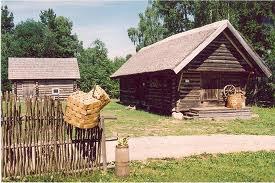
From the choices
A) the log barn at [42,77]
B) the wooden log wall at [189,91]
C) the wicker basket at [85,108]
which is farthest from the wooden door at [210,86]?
the log barn at [42,77]

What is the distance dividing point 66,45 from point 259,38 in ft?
133

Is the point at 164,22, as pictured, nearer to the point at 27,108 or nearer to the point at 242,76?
the point at 242,76

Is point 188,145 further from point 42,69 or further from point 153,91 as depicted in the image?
point 42,69

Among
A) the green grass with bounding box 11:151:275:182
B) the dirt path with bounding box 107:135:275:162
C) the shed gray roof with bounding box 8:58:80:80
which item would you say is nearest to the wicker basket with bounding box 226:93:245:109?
the dirt path with bounding box 107:135:275:162

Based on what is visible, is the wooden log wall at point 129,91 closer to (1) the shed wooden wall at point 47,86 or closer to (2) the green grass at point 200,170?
(1) the shed wooden wall at point 47,86

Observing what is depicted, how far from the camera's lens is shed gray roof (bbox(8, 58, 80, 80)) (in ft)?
136

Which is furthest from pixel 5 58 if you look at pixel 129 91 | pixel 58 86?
pixel 129 91

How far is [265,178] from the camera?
27.5ft

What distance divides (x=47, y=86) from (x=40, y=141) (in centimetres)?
3440

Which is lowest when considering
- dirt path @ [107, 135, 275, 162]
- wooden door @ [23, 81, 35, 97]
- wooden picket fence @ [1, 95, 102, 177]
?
dirt path @ [107, 135, 275, 162]

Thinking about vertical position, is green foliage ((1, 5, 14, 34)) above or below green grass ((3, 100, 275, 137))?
above

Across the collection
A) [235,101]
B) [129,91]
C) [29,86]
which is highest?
[29,86]

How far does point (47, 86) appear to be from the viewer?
41.9 meters

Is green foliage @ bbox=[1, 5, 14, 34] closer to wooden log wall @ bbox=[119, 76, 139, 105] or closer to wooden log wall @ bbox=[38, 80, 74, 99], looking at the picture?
wooden log wall @ bbox=[38, 80, 74, 99]
